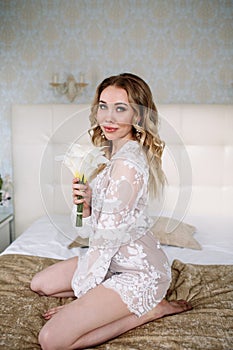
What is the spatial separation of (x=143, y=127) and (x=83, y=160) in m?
0.23

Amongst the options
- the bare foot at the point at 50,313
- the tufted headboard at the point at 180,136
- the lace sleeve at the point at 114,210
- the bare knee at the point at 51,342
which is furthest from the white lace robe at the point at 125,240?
the tufted headboard at the point at 180,136

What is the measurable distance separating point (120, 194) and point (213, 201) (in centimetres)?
82

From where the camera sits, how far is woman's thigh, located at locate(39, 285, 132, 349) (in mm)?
1425

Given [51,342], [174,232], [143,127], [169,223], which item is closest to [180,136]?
[174,232]

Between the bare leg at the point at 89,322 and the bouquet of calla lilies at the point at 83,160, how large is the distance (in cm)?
43

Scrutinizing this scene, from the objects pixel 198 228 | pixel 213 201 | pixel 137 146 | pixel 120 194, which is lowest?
pixel 198 228

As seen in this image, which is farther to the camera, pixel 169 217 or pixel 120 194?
pixel 169 217

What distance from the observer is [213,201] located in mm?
2117

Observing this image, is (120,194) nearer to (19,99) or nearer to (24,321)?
(24,321)

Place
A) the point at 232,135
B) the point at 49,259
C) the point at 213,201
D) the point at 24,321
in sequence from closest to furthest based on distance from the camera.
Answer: the point at 24,321 → the point at 213,201 → the point at 49,259 → the point at 232,135

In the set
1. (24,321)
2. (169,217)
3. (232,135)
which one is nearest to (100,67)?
(232,135)

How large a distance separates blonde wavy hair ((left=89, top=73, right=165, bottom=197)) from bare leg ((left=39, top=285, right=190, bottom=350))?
1.40ft

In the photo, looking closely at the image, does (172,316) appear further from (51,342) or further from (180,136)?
(180,136)

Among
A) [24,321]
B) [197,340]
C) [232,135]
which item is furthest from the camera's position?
[232,135]
